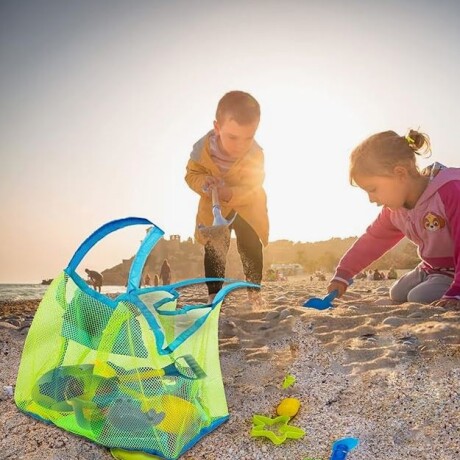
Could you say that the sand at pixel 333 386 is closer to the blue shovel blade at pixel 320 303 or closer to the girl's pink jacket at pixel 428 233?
the blue shovel blade at pixel 320 303

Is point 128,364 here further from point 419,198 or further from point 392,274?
point 392,274

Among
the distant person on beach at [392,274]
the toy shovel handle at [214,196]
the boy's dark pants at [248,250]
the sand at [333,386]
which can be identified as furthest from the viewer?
the distant person on beach at [392,274]

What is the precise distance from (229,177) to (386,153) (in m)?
1.15

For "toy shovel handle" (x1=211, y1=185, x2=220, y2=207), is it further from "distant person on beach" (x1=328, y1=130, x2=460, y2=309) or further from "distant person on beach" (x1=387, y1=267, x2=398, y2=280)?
"distant person on beach" (x1=387, y1=267, x2=398, y2=280)

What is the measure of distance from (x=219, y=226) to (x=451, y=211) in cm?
136

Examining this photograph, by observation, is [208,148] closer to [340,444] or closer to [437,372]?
[437,372]

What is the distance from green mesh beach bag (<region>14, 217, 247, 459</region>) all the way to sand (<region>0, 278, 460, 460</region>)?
0.07 m

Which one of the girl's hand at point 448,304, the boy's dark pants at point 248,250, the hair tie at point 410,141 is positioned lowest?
the girl's hand at point 448,304

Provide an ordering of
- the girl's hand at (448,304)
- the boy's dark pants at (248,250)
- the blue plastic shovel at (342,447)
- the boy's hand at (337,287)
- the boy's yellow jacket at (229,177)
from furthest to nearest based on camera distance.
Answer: the boy's dark pants at (248,250) < the boy's yellow jacket at (229,177) < the boy's hand at (337,287) < the girl's hand at (448,304) < the blue plastic shovel at (342,447)

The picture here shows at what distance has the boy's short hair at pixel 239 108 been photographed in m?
3.47

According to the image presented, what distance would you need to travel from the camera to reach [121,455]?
1646 mm

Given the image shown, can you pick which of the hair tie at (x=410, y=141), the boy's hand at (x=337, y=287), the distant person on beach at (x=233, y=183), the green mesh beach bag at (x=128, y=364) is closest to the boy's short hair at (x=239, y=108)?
the distant person on beach at (x=233, y=183)

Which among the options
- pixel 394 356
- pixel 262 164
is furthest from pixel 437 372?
pixel 262 164

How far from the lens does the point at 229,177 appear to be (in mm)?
3742
